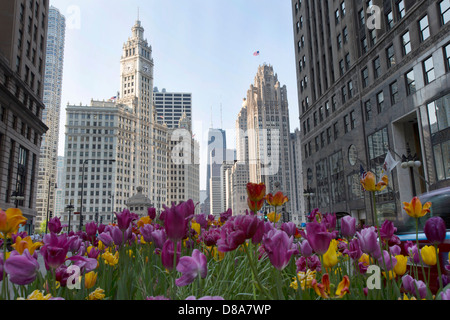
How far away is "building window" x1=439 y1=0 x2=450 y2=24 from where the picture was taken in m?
22.2

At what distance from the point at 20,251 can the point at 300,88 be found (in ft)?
164

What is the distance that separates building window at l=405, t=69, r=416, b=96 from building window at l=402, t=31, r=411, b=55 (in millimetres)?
1817

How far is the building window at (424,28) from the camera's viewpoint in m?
24.5

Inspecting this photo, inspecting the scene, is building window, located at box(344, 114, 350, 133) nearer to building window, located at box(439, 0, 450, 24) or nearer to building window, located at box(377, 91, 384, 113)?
building window, located at box(377, 91, 384, 113)

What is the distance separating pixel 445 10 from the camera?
73.9 feet

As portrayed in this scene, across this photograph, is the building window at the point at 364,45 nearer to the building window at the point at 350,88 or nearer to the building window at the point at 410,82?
the building window at the point at 350,88

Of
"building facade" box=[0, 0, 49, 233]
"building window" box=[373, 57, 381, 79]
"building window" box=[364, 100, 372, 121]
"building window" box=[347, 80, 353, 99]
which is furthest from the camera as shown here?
"building facade" box=[0, 0, 49, 233]

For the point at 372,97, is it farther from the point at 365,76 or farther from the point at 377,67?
the point at 365,76

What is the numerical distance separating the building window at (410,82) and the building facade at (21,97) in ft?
119

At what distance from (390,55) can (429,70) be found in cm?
575

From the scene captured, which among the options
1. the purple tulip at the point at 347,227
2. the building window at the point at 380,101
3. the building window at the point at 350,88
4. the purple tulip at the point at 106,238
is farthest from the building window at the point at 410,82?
the purple tulip at the point at 106,238

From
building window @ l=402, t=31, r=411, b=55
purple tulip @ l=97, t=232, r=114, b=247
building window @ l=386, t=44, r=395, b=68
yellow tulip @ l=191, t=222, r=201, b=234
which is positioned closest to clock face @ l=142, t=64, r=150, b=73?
building window @ l=386, t=44, r=395, b=68

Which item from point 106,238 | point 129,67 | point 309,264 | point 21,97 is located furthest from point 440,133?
point 129,67
